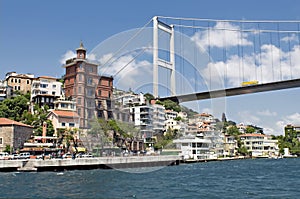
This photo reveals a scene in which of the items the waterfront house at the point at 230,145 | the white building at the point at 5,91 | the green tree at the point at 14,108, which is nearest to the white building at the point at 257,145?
the waterfront house at the point at 230,145

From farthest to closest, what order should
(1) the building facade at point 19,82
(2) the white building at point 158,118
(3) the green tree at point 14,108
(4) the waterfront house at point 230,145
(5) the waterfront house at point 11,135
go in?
1. (4) the waterfront house at point 230,145
2. (1) the building facade at point 19,82
3. (3) the green tree at point 14,108
4. (5) the waterfront house at point 11,135
5. (2) the white building at point 158,118

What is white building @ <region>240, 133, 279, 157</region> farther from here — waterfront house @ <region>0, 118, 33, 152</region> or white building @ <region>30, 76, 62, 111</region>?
waterfront house @ <region>0, 118, 33, 152</region>

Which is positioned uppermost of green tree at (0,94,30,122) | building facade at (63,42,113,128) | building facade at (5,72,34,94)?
building facade at (5,72,34,94)

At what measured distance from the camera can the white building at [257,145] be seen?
43875 mm

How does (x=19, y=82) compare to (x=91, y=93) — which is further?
(x=19, y=82)

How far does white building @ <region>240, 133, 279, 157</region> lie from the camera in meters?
43.9

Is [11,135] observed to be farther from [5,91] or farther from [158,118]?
[158,118]

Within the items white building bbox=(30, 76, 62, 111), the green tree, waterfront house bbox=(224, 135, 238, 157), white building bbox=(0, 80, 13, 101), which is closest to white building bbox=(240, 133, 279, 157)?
waterfront house bbox=(224, 135, 238, 157)

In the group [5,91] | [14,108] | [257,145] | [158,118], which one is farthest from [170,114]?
[257,145]

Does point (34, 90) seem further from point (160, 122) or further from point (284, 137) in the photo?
point (284, 137)

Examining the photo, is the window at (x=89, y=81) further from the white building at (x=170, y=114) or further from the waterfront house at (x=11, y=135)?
the waterfront house at (x=11, y=135)

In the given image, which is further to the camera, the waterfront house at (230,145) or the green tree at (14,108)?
the waterfront house at (230,145)

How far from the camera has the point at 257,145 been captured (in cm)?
4425

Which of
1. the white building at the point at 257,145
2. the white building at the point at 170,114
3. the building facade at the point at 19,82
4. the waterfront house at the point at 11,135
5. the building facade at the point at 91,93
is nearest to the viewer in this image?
the building facade at the point at 91,93
